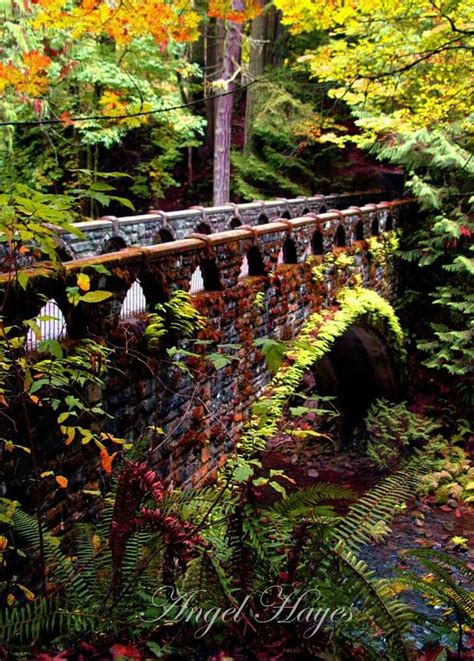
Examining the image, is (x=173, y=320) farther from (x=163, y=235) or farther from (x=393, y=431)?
(x=393, y=431)

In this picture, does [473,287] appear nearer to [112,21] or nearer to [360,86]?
[360,86]

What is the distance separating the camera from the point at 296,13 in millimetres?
5129

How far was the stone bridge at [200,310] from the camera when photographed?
4066 millimetres

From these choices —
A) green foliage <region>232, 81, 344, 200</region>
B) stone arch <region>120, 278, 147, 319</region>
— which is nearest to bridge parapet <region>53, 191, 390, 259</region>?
stone arch <region>120, 278, 147, 319</region>

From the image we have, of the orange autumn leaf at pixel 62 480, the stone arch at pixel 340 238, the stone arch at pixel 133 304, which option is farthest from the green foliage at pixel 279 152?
the orange autumn leaf at pixel 62 480

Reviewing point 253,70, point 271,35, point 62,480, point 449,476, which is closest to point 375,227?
point 449,476

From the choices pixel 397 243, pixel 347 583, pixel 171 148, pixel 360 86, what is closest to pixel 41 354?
pixel 347 583

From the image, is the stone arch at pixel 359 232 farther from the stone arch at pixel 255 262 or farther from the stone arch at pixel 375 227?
the stone arch at pixel 255 262

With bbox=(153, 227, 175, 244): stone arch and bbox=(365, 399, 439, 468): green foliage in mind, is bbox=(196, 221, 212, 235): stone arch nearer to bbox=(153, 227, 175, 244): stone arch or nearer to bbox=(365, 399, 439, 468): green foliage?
bbox=(153, 227, 175, 244): stone arch

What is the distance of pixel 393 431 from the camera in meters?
14.7

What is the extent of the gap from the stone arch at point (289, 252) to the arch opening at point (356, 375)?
4908 millimetres

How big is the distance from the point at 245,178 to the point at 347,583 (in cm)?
1819

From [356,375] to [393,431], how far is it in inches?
64.2

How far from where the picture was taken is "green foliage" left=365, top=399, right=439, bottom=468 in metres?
14.1
